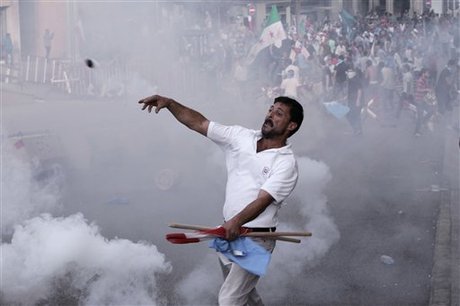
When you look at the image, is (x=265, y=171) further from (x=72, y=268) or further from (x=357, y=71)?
(x=357, y=71)

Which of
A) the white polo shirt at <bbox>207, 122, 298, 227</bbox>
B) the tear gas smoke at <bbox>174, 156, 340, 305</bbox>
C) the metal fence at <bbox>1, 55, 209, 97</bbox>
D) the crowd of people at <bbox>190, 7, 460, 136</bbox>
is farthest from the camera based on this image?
the crowd of people at <bbox>190, 7, 460, 136</bbox>

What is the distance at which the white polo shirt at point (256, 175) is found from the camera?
4.38 metres

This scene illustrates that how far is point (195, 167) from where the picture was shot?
1084 centimetres

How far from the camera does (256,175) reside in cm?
446

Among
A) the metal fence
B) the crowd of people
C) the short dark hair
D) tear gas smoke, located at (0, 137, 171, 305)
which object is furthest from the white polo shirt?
the crowd of people

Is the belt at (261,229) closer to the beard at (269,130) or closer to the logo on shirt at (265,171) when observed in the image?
the logo on shirt at (265,171)

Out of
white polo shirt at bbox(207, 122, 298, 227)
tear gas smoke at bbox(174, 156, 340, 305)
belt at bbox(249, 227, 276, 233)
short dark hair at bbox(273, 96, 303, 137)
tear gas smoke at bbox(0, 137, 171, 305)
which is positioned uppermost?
short dark hair at bbox(273, 96, 303, 137)

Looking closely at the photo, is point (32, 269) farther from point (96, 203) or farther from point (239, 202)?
point (96, 203)

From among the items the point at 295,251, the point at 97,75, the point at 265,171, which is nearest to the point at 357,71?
the point at 97,75

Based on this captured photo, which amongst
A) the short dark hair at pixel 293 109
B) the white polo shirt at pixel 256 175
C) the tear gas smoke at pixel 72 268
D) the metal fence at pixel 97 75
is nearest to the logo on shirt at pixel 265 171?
the white polo shirt at pixel 256 175

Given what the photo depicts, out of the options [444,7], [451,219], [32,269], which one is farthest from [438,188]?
[444,7]

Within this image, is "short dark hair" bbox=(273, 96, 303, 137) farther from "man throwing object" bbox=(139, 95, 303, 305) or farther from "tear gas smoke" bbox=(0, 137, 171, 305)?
"tear gas smoke" bbox=(0, 137, 171, 305)

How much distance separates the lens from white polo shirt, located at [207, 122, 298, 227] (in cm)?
438

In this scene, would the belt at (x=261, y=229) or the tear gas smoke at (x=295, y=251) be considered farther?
the tear gas smoke at (x=295, y=251)
